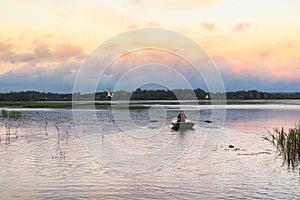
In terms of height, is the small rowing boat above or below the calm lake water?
above

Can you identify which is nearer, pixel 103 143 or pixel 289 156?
pixel 289 156

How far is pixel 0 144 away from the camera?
23656 mm

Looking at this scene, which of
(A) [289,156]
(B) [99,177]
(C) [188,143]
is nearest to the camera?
(B) [99,177]

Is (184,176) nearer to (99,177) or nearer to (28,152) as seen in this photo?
(99,177)

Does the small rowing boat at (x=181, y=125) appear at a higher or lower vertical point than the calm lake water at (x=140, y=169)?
higher

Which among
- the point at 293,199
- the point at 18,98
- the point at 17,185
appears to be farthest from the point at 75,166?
the point at 18,98

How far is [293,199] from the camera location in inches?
498

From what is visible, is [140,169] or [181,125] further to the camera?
[181,125]

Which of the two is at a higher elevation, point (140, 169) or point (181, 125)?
point (181, 125)

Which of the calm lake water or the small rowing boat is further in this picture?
the small rowing boat

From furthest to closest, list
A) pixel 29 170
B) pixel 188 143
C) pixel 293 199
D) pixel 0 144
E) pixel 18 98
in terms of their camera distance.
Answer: pixel 18 98 → pixel 188 143 → pixel 0 144 → pixel 29 170 → pixel 293 199

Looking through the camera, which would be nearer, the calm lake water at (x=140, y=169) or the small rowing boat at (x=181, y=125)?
the calm lake water at (x=140, y=169)

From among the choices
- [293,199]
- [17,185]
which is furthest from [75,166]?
[293,199]

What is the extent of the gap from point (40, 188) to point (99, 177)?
2369 mm
